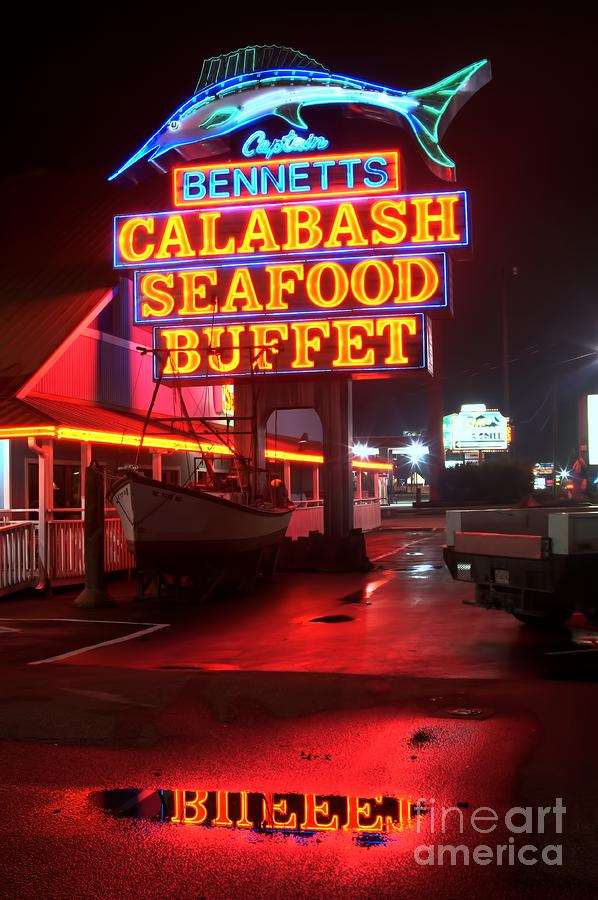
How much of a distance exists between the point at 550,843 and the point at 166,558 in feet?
33.4

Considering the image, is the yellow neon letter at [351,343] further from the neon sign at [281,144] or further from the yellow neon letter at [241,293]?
the neon sign at [281,144]

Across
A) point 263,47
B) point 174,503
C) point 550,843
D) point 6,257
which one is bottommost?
point 550,843

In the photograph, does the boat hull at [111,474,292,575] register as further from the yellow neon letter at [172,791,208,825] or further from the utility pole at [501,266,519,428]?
the utility pole at [501,266,519,428]

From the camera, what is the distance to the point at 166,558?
1398 cm

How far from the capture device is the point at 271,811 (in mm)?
4832

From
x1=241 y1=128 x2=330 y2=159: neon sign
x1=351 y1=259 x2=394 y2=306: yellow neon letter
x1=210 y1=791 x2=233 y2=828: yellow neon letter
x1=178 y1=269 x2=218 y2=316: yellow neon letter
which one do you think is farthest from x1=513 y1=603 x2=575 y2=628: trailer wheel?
x1=241 y1=128 x2=330 y2=159: neon sign

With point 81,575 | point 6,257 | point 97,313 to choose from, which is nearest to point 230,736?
point 81,575

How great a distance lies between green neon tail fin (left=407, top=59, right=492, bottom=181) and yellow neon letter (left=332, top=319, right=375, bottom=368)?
5.20m

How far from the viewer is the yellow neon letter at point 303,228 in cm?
2002

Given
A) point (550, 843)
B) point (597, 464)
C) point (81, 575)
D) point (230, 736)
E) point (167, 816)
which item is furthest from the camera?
point (597, 464)

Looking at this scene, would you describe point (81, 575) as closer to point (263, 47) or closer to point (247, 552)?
point (247, 552)

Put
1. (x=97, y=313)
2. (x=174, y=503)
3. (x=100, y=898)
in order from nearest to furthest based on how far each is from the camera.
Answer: (x=100, y=898), (x=174, y=503), (x=97, y=313)

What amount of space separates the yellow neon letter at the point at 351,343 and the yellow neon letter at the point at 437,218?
2.17 meters

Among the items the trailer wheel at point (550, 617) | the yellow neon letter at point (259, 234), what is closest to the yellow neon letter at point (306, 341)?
the yellow neon letter at point (259, 234)
